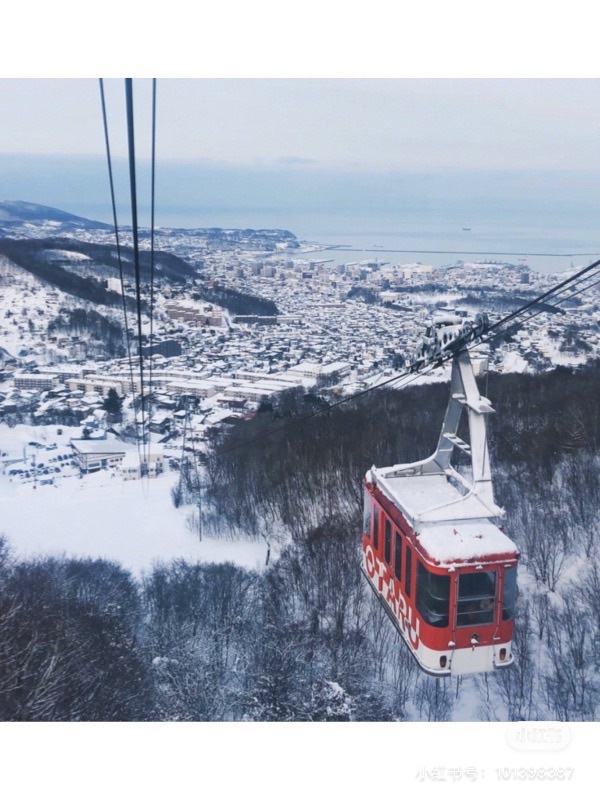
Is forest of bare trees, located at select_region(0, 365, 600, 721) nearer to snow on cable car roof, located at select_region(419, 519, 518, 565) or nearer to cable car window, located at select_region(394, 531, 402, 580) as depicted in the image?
cable car window, located at select_region(394, 531, 402, 580)

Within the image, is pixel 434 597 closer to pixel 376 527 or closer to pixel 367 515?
pixel 376 527

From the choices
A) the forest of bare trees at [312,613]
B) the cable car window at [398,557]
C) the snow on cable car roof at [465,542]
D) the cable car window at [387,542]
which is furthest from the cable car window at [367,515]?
the forest of bare trees at [312,613]

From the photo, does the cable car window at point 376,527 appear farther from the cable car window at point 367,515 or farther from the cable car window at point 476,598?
the cable car window at point 476,598

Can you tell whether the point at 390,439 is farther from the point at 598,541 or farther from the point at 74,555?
the point at 74,555

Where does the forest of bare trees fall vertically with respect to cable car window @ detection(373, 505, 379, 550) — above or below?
below

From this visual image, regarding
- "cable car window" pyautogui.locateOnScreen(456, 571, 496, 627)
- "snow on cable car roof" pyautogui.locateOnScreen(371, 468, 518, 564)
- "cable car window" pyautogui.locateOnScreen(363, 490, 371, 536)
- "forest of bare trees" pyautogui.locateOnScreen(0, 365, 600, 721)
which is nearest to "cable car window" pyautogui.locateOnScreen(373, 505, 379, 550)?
"cable car window" pyautogui.locateOnScreen(363, 490, 371, 536)

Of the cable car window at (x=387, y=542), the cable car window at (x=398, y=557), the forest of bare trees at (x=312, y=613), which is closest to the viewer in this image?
the cable car window at (x=398, y=557)
